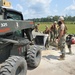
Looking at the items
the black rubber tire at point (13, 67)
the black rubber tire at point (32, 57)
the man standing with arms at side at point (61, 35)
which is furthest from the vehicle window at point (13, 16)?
the man standing with arms at side at point (61, 35)

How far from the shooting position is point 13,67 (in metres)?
5.64

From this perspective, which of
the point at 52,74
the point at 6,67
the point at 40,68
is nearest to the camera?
the point at 6,67

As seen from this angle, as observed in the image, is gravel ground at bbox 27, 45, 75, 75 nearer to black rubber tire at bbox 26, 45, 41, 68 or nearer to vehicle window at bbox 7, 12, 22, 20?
black rubber tire at bbox 26, 45, 41, 68

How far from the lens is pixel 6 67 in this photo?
5535 millimetres

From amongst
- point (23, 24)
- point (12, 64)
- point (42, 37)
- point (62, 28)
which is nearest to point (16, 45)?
point (23, 24)

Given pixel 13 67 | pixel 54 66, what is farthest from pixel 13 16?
pixel 13 67

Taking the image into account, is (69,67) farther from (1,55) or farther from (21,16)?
(1,55)

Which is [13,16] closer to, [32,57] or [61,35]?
[32,57]

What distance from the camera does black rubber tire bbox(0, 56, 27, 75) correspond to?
5.49 meters

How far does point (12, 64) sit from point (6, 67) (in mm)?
192

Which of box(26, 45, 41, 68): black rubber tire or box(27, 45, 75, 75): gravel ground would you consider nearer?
box(27, 45, 75, 75): gravel ground

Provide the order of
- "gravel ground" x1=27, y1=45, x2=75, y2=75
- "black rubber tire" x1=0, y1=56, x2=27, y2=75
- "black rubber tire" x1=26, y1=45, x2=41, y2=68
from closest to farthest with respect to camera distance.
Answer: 1. "black rubber tire" x1=0, y1=56, x2=27, y2=75
2. "gravel ground" x1=27, y1=45, x2=75, y2=75
3. "black rubber tire" x1=26, y1=45, x2=41, y2=68

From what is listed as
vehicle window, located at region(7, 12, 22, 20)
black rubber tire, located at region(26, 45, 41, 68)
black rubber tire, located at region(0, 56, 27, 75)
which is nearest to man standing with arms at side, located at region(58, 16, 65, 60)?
black rubber tire, located at region(26, 45, 41, 68)

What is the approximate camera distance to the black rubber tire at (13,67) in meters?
5.49
